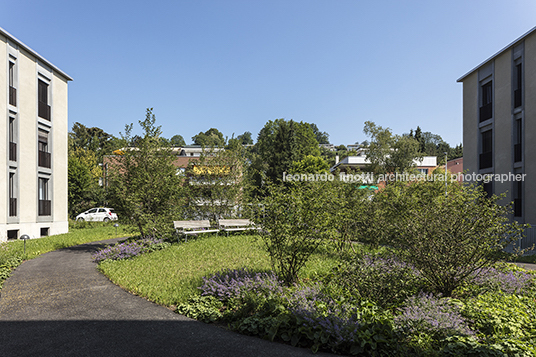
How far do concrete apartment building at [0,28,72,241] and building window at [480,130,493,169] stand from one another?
2663 centimetres

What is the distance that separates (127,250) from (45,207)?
460 inches

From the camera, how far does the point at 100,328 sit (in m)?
5.20

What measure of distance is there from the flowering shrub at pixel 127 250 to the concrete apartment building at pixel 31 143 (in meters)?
8.25

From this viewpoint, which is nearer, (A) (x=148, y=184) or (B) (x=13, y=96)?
A: (A) (x=148, y=184)

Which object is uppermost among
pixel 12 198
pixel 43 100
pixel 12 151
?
pixel 43 100

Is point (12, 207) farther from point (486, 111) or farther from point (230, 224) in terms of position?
point (486, 111)

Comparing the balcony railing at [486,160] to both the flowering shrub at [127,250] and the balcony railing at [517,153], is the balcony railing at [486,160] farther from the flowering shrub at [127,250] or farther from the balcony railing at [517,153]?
the flowering shrub at [127,250]

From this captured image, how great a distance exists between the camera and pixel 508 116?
59.8ft

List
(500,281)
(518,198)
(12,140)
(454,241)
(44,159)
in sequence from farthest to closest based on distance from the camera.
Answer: (44,159), (12,140), (518,198), (500,281), (454,241)

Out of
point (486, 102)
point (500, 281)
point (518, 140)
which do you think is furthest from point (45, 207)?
point (486, 102)

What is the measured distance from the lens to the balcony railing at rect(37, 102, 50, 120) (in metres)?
19.7

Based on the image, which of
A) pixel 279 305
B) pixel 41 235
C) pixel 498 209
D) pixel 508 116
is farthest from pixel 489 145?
pixel 41 235

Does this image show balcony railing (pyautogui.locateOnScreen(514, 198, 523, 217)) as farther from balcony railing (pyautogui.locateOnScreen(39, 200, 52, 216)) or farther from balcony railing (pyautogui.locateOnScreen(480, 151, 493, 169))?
balcony railing (pyautogui.locateOnScreen(39, 200, 52, 216))

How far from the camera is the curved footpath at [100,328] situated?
446 cm
